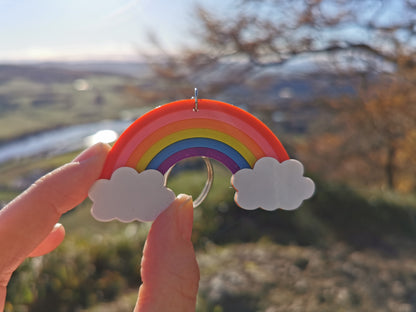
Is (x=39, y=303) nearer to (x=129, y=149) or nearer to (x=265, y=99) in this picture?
(x=129, y=149)

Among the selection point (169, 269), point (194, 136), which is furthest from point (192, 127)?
point (169, 269)

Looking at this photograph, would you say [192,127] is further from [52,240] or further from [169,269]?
[52,240]

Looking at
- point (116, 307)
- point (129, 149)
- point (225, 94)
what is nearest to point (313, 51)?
point (225, 94)

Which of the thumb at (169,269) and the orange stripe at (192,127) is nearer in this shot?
the thumb at (169,269)

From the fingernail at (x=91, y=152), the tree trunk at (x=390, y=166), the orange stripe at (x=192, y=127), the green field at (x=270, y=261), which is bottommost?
the green field at (x=270, y=261)

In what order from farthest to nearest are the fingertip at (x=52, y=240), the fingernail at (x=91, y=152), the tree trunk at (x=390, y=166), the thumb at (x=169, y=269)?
the tree trunk at (x=390, y=166)
the fingertip at (x=52, y=240)
the fingernail at (x=91, y=152)
the thumb at (x=169, y=269)

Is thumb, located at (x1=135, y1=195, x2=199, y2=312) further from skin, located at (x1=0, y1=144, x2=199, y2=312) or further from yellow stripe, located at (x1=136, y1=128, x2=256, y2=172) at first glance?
yellow stripe, located at (x1=136, y1=128, x2=256, y2=172)

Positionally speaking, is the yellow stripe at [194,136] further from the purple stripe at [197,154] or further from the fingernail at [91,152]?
the fingernail at [91,152]

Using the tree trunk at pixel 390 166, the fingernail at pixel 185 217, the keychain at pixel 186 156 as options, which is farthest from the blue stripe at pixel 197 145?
the tree trunk at pixel 390 166
